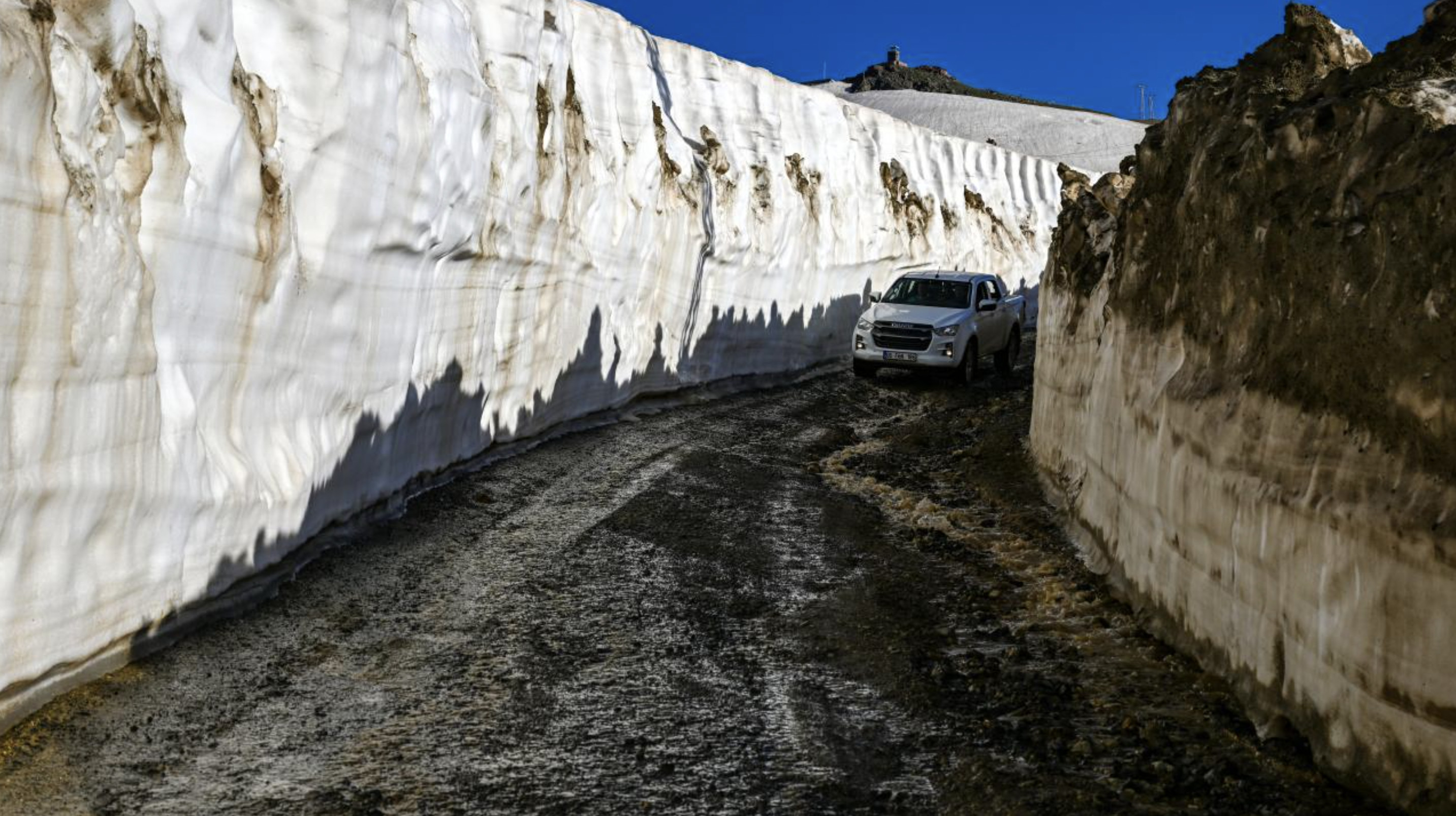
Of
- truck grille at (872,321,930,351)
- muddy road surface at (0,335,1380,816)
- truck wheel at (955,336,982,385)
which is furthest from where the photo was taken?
truck wheel at (955,336,982,385)

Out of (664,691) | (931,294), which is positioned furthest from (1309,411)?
(931,294)

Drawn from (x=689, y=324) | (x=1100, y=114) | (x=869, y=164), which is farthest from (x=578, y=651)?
(x=1100, y=114)

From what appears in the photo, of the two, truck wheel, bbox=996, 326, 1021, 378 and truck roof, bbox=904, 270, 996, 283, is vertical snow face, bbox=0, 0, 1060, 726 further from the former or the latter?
truck wheel, bbox=996, 326, 1021, 378

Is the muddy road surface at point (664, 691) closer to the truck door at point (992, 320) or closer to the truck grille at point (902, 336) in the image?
the truck grille at point (902, 336)

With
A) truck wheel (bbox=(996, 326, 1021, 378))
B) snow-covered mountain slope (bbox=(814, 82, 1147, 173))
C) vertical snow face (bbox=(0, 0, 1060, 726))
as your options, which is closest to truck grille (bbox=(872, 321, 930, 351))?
truck wheel (bbox=(996, 326, 1021, 378))

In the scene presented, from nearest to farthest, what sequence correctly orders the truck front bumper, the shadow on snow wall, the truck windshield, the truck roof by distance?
the shadow on snow wall
the truck front bumper
the truck windshield
the truck roof

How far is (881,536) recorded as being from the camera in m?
10.6

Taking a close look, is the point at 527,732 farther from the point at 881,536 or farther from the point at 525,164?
the point at 525,164

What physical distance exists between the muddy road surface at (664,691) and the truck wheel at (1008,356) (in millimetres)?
13671

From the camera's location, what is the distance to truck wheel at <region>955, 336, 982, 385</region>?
886 inches

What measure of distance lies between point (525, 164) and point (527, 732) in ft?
32.4

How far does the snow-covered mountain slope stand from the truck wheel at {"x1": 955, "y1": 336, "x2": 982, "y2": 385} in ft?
210

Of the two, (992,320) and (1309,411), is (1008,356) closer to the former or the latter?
(992,320)

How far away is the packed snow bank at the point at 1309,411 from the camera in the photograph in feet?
15.3
